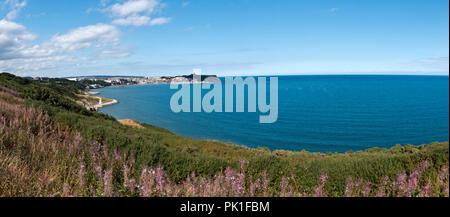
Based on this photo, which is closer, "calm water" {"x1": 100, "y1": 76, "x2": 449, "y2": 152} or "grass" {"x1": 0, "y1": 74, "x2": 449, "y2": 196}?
"grass" {"x1": 0, "y1": 74, "x2": 449, "y2": 196}

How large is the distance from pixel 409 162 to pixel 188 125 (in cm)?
5894

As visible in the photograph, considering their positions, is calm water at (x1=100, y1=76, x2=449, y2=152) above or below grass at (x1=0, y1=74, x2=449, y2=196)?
below

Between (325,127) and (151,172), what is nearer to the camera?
(151,172)

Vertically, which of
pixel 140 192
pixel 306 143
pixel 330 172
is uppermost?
pixel 140 192

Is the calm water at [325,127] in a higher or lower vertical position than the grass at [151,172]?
lower

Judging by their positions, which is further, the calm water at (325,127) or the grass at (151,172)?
the calm water at (325,127)

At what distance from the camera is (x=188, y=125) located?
6350 centimetres

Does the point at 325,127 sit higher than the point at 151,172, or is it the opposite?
the point at 151,172

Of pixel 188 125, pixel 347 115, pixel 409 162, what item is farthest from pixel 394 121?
pixel 409 162

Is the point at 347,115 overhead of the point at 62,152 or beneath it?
beneath
